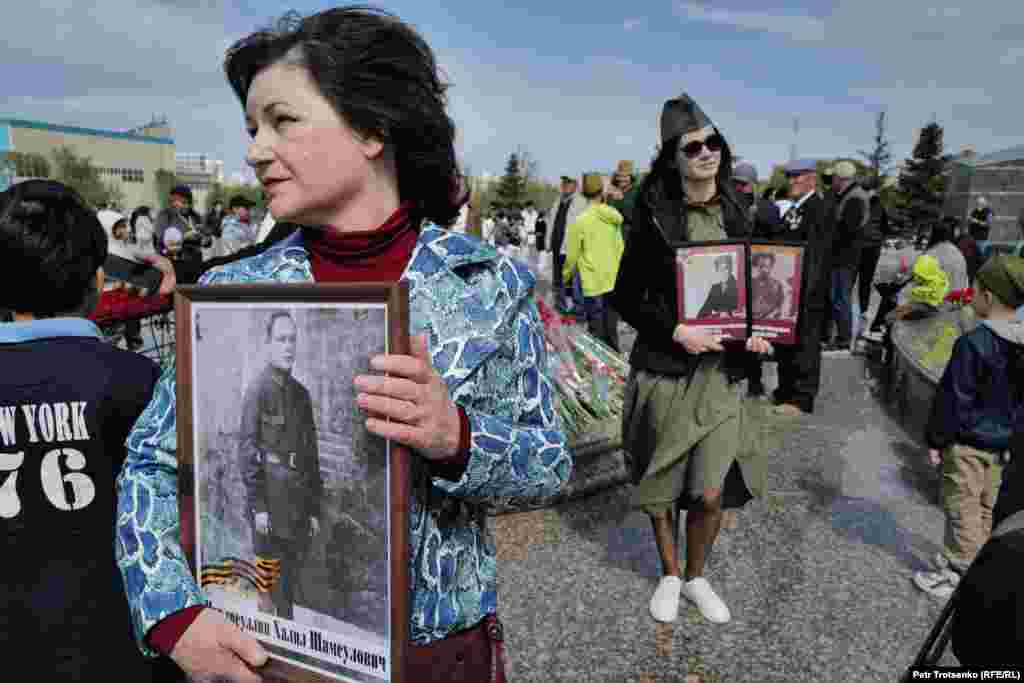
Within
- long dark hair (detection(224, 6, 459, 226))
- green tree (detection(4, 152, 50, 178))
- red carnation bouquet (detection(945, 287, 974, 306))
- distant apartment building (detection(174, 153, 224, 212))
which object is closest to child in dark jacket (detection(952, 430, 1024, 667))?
long dark hair (detection(224, 6, 459, 226))

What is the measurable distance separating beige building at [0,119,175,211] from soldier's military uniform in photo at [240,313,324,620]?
319ft

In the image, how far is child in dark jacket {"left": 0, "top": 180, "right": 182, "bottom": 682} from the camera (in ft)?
5.40

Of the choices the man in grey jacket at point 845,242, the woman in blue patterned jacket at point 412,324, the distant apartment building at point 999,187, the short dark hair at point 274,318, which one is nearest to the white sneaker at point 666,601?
the woman in blue patterned jacket at point 412,324

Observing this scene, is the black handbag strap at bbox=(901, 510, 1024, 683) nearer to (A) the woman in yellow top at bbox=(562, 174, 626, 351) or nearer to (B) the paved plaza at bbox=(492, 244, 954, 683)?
(B) the paved plaza at bbox=(492, 244, 954, 683)

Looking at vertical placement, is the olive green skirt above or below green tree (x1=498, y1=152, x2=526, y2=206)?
below

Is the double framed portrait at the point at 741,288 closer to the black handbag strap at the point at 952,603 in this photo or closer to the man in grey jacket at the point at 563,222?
the black handbag strap at the point at 952,603

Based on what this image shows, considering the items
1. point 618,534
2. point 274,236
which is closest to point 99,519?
point 274,236

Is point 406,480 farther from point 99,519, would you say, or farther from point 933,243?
point 933,243

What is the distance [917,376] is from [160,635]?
6551 millimetres

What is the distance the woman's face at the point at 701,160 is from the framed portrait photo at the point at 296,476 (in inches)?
99.1

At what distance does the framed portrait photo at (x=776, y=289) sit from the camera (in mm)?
3105

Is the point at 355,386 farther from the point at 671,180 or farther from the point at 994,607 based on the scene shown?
the point at 671,180

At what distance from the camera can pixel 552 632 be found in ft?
11.2

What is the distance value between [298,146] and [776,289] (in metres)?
2.35
